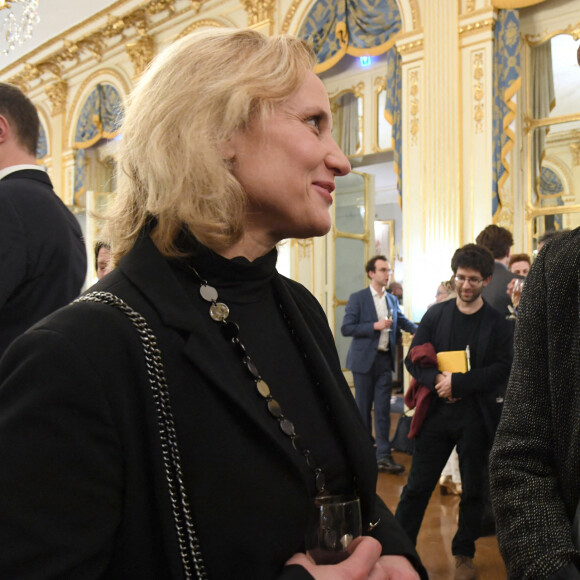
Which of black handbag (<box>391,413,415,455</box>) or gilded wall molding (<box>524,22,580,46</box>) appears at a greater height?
gilded wall molding (<box>524,22,580,46</box>)

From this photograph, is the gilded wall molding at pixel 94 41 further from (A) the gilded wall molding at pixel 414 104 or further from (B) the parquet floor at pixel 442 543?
(B) the parquet floor at pixel 442 543

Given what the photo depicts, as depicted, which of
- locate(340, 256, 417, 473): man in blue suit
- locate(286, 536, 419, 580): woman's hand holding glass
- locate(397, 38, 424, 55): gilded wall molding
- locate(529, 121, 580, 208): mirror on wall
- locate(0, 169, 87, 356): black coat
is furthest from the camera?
locate(397, 38, 424, 55): gilded wall molding

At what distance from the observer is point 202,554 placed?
0.89 metres

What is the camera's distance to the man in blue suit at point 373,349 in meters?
5.68

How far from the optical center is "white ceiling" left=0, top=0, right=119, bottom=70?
10.1m

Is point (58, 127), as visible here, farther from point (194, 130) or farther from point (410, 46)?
point (194, 130)

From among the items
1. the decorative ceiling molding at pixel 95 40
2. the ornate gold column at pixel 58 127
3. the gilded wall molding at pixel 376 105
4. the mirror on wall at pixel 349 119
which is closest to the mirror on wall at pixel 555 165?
the gilded wall molding at pixel 376 105

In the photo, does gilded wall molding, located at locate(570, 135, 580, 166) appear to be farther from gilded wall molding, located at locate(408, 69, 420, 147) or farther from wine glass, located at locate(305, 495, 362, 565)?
wine glass, located at locate(305, 495, 362, 565)

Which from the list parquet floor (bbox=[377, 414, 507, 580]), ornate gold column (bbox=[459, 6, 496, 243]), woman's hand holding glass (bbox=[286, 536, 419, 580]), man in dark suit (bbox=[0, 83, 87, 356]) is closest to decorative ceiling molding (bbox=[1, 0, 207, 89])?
ornate gold column (bbox=[459, 6, 496, 243])

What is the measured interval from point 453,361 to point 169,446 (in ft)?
8.44

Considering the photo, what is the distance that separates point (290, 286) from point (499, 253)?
3.32m

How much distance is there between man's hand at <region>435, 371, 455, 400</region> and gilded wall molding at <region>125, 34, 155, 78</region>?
8078 millimetres

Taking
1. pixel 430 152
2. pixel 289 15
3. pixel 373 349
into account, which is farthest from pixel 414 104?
pixel 373 349

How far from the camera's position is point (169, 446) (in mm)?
891
